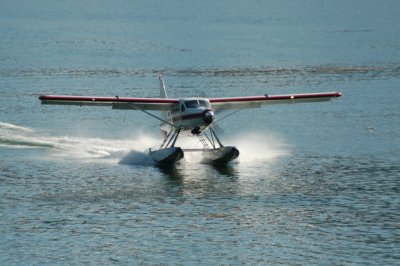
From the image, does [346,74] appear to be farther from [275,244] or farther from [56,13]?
[56,13]

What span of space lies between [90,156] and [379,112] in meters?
23.6

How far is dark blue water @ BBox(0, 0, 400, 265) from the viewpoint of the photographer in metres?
33.8

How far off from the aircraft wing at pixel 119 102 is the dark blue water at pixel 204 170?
106 inches

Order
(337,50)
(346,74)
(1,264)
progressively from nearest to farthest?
(1,264)
(346,74)
(337,50)

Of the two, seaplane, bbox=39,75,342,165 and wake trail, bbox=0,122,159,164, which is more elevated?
wake trail, bbox=0,122,159,164

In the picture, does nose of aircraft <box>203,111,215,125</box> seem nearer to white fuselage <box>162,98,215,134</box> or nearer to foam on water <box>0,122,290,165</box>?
white fuselage <box>162,98,215,134</box>

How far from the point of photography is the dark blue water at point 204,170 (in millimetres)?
33844

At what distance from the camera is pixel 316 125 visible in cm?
6188

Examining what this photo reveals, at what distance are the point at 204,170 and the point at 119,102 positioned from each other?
509 centimetres

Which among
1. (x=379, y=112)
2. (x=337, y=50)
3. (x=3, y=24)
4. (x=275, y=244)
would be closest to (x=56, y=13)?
(x=3, y=24)

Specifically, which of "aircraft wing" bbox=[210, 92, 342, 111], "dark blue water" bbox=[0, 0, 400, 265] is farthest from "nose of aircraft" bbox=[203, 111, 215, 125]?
"aircraft wing" bbox=[210, 92, 342, 111]

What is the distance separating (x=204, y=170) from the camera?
46.7 meters

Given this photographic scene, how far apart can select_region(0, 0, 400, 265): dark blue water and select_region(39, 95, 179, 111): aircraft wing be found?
2.69m

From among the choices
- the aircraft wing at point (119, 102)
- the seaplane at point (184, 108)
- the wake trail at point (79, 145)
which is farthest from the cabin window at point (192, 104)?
the wake trail at point (79, 145)
